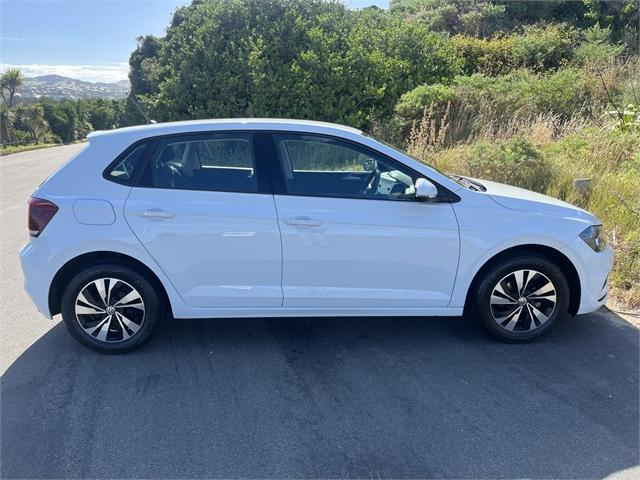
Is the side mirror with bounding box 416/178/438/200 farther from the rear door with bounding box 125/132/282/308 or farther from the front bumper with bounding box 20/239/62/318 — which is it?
the front bumper with bounding box 20/239/62/318

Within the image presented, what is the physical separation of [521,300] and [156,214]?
2.87 meters

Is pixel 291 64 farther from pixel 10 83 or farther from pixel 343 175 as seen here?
pixel 10 83

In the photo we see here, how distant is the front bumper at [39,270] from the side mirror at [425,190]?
273cm

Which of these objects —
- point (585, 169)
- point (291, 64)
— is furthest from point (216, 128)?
point (291, 64)

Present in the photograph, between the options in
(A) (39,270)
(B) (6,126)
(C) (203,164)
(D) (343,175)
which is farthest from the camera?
(B) (6,126)

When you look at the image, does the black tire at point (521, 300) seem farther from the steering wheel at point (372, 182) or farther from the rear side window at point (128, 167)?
the rear side window at point (128, 167)

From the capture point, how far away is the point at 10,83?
54969 mm

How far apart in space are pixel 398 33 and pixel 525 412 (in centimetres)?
1112

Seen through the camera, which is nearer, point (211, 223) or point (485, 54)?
point (211, 223)

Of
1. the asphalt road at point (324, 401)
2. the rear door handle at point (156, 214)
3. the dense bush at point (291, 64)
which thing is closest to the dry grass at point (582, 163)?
the asphalt road at point (324, 401)

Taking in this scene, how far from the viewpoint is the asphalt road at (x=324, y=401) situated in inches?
113

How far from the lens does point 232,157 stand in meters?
4.13

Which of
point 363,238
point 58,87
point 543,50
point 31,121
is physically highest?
point 543,50

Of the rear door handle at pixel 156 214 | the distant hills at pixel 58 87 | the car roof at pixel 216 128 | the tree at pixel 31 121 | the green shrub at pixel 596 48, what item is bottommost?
the tree at pixel 31 121
